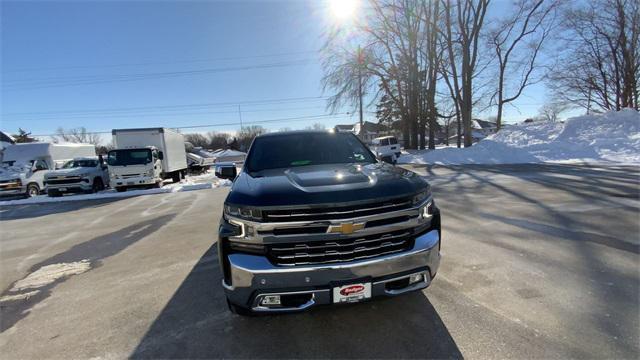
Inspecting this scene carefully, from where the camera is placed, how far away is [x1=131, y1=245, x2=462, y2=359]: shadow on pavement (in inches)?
103

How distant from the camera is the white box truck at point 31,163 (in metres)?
15.9

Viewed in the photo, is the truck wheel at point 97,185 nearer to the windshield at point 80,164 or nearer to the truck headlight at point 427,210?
the windshield at point 80,164

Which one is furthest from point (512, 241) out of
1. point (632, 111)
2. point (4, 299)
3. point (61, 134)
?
point (61, 134)

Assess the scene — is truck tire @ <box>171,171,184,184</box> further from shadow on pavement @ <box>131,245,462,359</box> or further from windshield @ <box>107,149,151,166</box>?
shadow on pavement @ <box>131,245,462,359</box>

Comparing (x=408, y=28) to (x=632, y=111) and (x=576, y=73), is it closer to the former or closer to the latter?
(x=632, y=111)

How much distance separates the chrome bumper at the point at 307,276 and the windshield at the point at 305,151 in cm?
162

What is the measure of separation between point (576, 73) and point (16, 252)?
4754 centimetres

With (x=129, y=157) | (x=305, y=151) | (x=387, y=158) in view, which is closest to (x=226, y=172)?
(x=305, y=151)

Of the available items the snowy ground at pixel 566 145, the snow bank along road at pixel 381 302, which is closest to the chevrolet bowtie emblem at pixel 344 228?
the snow bank along road at pixel 381 302

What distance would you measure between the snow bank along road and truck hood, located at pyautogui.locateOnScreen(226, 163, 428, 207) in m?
1.00

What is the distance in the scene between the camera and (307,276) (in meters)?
2.46

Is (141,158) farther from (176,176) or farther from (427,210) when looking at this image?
(427,210)

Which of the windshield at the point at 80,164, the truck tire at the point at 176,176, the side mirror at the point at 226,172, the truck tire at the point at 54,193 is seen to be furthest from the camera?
the truck tire at the point at 176,176

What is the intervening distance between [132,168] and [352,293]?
52.7 ft
